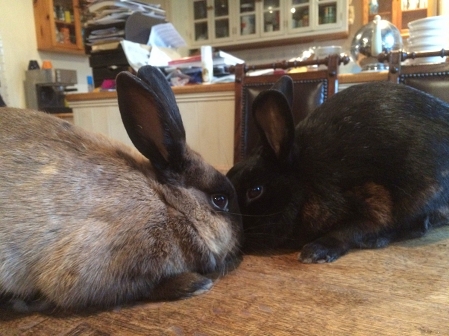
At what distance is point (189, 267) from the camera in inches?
29.1

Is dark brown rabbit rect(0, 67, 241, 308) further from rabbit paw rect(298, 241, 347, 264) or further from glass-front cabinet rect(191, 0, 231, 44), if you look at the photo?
glass-front cabinet rect(191, 0, 231, 44)

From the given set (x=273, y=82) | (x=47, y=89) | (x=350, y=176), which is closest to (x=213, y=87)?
(x=273, y=82)

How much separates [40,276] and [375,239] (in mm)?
686

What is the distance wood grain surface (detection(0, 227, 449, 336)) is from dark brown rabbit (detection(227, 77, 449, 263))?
0.13 metres

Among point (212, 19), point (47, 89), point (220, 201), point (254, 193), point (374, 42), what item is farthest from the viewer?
point (212, 19)

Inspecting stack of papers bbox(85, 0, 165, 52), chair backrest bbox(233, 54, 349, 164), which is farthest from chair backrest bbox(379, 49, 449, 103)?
stack of papers bbox(85, 0, 165, 52)

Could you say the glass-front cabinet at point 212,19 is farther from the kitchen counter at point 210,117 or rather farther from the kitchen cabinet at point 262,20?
the kitchen counter at point 210,117

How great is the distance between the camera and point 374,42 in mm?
2146

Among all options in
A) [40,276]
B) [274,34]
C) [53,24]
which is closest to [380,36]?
[40,276]

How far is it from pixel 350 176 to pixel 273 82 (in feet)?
3.17

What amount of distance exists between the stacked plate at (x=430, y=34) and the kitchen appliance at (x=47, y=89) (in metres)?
3.10

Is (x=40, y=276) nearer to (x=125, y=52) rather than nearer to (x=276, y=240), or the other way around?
(x=276, y=240)

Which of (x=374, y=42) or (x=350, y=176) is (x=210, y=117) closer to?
(x=374, y=42)

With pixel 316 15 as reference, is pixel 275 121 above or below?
below
